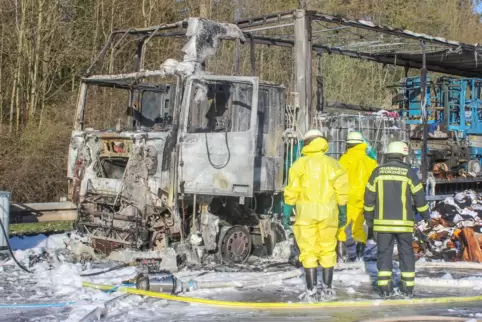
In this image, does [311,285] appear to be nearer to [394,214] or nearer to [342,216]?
[342,216]

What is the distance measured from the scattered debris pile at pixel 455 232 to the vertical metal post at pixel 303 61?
2.40 meters

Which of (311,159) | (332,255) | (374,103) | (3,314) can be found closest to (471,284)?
(332,255)

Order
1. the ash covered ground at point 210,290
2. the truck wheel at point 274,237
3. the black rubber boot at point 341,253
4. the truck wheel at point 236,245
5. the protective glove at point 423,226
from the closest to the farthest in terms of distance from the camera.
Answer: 1. the ash covered ground at point 210,290
2. the truck wheel at point 236,245
3. the black rubber boot at point 341,253
4. the truck wheel at point 274,237
5. the protective glove at point 423,226

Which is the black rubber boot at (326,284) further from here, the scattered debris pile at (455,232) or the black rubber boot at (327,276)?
the scattered debris pile at (455,232)

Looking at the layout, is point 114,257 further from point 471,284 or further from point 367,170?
point 471,284

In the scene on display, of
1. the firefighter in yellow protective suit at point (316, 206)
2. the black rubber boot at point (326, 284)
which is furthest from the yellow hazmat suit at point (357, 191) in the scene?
the black rubber boot at point (326, 284)

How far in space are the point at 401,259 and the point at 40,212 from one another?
18.1 feet

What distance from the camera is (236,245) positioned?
329 inches

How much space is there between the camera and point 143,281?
645 centimetres

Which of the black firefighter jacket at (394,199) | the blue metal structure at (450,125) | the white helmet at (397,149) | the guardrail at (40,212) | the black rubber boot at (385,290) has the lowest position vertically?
the black rubber boot at (385,290)

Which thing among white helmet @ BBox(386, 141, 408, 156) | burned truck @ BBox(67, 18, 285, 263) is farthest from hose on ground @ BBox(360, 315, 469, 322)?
burned truck @ BBox(67, 18, 285, 263)

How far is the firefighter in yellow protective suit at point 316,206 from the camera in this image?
21.3 ft

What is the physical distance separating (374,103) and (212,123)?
15.8 meters

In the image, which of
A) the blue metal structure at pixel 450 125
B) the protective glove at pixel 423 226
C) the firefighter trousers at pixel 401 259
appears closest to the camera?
the firefighter trousers at pixel 401 259
